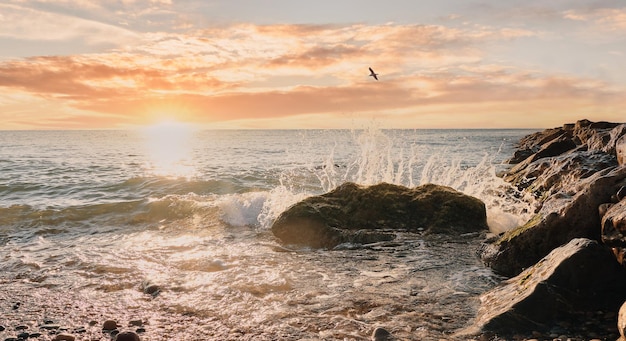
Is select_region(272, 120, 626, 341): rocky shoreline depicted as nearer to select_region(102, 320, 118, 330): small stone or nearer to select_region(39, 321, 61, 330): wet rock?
select_region(102, 320, 118, 330): small stone

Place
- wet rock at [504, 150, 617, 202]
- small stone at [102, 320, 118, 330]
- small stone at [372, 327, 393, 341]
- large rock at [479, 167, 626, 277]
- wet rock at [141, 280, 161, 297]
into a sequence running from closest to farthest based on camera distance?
small stone at [372, 327, 393, 341] < small stone at [102, 320, 118, 330] < large rock at [479, 167, 626, 277] < wet rock at [141, 280, 161, 297] < wet rock at [504, 150, 617, 202]

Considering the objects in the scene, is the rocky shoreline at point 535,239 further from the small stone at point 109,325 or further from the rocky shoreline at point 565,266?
the small stone at point 109,325

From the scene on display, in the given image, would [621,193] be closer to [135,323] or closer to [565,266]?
[565,266]

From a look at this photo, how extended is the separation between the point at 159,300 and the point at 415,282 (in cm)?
369

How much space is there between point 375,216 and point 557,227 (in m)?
4.11

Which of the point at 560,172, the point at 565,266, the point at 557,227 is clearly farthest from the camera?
the point at 560,172

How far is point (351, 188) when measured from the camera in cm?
1070

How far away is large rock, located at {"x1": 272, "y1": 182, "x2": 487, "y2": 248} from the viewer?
9430 millimetres

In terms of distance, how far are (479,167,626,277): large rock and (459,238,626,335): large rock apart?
96cm

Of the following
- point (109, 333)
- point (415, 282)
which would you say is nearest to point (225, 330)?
point (109, 333)

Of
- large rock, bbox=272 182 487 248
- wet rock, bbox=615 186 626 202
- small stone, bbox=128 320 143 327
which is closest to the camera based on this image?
small stone, bbox=128 320 143 327

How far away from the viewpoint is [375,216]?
9.96m

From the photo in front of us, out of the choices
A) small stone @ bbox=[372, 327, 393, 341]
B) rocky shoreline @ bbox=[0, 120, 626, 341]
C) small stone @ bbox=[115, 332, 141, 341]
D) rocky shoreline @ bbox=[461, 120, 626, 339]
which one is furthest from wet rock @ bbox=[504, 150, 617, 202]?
small stone @ bbox=[115, 332, 141, 341]

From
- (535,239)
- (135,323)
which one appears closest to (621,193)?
(535,239)
